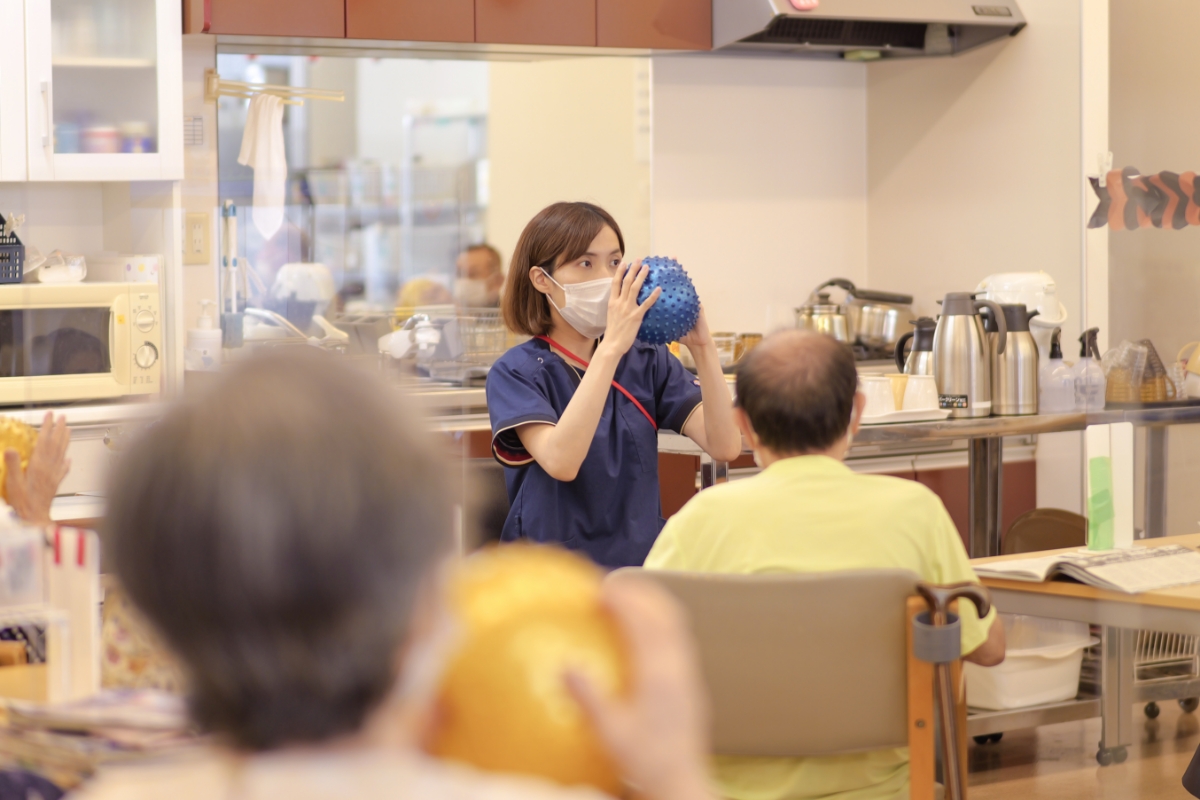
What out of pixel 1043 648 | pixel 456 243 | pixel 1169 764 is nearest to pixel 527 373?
pixel 1043 648

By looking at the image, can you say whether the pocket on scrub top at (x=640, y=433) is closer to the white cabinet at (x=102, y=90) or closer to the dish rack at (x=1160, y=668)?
the dish rack at (x=1160, y=668)

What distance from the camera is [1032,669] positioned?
9.43ft

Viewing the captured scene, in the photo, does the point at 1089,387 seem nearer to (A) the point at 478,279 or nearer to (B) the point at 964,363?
(B) the point at 964,363

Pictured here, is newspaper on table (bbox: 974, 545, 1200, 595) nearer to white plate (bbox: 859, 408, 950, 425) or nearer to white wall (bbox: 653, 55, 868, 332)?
white plate (bbox: 859, 408, 950, 425)

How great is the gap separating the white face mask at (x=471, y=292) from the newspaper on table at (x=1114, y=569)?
2775mm

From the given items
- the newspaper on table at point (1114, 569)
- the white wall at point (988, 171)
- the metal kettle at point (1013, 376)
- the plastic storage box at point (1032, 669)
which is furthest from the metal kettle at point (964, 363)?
the white wall at point (988, 171)

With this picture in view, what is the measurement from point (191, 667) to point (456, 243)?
407 centimetres

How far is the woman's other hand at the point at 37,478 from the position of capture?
1.49 metres

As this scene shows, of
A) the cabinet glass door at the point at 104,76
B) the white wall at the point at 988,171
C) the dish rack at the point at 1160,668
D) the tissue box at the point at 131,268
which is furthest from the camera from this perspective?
the white wall at the point at 988,171

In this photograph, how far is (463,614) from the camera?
2.16 feet

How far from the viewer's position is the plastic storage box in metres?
2.85

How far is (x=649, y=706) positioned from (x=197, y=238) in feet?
11.2

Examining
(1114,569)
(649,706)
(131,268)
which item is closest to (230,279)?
(131,268)

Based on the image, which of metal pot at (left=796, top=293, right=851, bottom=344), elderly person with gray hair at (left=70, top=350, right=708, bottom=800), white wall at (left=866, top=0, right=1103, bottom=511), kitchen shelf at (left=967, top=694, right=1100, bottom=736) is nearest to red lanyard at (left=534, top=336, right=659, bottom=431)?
kitchen shelf at (left=967, top=694, right=1100, bottom=736)
